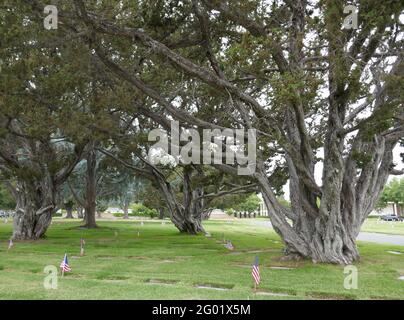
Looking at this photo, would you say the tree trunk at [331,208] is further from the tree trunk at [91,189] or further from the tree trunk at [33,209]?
the tree trunk at [91,189]

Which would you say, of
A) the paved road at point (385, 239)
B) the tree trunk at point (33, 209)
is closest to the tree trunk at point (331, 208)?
the paved road at point (385, 239)

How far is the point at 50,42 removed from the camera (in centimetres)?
1361

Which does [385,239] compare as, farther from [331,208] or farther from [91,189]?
[91,189]

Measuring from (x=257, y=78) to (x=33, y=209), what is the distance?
14.3 m

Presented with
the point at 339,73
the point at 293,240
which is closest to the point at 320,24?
the point at 339,73

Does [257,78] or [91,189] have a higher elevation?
[257,78]

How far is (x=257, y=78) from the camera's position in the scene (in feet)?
45.3

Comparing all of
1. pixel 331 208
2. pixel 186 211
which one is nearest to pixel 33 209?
pixel 186 211

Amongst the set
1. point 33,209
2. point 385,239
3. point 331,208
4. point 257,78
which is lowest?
point 385,239

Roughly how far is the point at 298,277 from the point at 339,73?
510 centimetres

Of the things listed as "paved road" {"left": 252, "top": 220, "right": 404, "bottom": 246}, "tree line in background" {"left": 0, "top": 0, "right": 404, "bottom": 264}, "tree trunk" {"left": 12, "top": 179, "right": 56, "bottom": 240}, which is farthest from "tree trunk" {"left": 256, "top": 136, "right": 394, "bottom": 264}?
"tree trunk" {"left": 12, "top": 179, "right": 56, "bottom": 240}

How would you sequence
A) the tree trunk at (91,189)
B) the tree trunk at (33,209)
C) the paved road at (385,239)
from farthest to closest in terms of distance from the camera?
the tree trunk at (91,189)
the paved road at (385,239)
the tree trunk at (33,209)

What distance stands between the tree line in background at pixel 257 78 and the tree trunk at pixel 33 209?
5.26 meters

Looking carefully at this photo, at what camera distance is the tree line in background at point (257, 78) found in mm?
11562
